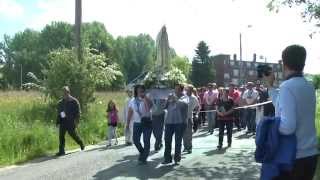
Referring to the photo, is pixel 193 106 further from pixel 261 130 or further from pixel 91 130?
pixel 261 130

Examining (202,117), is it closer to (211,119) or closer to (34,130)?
(211,119)

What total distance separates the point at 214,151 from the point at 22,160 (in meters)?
4.78

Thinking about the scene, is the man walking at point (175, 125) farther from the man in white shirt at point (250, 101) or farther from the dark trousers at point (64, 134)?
the man in white shirt at point (250, 101)

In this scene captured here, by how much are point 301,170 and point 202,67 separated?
9024 centimetres

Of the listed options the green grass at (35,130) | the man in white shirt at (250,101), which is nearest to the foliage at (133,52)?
the green grass at (35,130)

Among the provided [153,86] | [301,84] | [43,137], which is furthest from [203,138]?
[301,84]

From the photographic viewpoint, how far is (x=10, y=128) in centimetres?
1906

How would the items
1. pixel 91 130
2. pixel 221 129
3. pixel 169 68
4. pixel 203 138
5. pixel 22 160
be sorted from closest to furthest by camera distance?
pixel 22 160 < pixel 221 129 < pixel 203 138 < pixel 91 130 < pixel 169 68

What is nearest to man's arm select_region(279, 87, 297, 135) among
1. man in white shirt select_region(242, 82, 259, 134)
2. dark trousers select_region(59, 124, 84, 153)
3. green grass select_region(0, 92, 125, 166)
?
green grass select_region(0, 92, 125, 166)

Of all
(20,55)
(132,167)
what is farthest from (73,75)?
(20,55)

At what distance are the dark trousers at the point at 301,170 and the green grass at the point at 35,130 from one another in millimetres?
11488

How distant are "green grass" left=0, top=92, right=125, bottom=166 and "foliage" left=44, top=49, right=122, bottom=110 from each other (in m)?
0.61

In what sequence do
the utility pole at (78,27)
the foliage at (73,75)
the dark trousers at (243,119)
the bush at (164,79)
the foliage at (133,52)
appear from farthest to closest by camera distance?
the foliage at (133,52), the utility pole at (78,27), the foliage at (73,75), the dark trousers at (243,119), the bush at (164,79)

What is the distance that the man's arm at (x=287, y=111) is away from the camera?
16.6 ft
